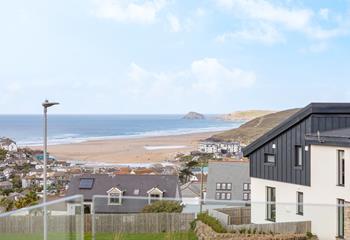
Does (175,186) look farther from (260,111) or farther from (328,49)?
(260,111)

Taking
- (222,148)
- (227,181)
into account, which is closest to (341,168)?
(227,181)

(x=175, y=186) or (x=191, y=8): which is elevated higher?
(x=191, y=8)

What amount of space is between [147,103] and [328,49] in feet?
111

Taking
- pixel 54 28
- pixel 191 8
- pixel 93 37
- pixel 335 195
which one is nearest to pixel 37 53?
pixel 93 37

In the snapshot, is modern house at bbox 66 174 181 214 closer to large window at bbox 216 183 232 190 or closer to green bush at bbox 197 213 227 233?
large window at bbox 216 183 232 190

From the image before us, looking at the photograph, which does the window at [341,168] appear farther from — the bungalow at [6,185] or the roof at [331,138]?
the bungalow at [6,185]

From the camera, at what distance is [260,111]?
184ft

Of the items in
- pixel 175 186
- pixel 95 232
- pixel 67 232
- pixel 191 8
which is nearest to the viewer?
pixel 67 232

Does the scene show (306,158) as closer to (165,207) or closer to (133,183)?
(165,207)

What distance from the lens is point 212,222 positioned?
27.6ft

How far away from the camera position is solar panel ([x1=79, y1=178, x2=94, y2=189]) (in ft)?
74.8

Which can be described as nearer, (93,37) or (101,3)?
(101,3)

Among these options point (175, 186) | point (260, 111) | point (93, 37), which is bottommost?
point (175, 186)

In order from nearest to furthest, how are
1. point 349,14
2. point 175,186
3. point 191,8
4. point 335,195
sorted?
point 335,195, point 175,186, point 349,14, point 191,8
